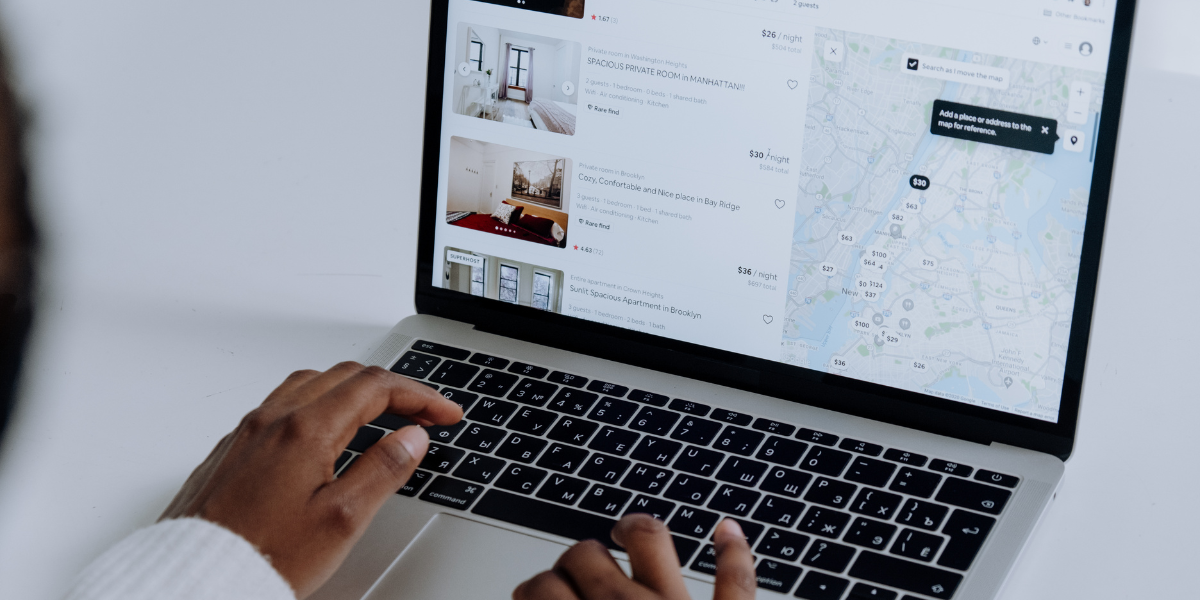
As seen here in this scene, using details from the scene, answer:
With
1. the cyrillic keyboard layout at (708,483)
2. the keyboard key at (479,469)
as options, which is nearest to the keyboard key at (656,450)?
the cyrillic keyboard layout at (708,483)

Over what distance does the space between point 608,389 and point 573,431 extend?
0.06 m

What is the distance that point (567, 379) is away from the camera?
2.70 feet

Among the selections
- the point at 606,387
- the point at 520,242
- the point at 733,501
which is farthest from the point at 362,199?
the point at 733,501

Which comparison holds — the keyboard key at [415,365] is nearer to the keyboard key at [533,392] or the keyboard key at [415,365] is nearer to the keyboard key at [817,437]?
the keyboard key at [533,392]

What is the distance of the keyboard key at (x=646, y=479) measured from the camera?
27.8 inches

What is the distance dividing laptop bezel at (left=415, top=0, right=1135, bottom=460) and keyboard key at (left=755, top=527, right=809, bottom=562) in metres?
0.15

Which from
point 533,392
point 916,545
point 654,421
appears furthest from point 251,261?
point 916,545

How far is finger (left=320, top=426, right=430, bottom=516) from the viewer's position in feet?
2.08

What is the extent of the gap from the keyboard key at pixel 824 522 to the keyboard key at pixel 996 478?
11 centimetres

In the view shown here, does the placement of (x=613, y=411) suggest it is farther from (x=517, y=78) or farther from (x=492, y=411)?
(x=517, y=78)

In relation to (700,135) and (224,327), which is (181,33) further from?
(700,135)

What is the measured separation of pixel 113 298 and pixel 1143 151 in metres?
1.02

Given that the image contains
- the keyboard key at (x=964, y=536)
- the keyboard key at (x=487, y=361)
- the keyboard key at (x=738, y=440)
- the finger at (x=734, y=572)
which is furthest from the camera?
the keyboard key at (x=487, y=361)

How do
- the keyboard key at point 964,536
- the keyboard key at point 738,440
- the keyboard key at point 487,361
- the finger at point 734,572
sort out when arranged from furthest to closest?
the keyboard key at point 487,361, the keyboard key at point 738,440, the keyboard key at point 964,536, the finger at point 734,572
